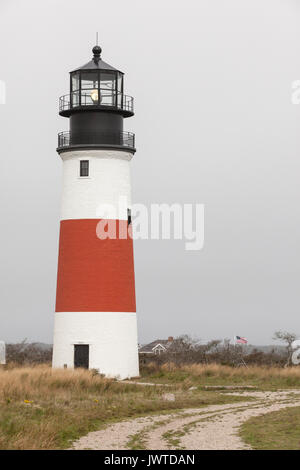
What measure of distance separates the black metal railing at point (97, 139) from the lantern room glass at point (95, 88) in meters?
1.23

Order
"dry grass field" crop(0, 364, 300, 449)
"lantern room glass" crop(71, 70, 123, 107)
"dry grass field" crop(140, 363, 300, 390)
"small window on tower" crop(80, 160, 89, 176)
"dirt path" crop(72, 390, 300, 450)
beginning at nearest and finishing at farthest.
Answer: "dirt path" crop(72, 390, 300, 450)
"dry grass field" crop(0, 364, 300, 449)
"dry grass field" crop(140, 363, 300, 390)
"small window on tower" crop(80, 160, 89, 176)
"lantern room glass" crop(71, 70, 123, 107)

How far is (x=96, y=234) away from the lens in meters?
34.7

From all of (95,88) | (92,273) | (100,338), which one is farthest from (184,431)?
(95,88)

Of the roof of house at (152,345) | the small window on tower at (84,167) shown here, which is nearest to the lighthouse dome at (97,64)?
the small window on tower at (84,167)

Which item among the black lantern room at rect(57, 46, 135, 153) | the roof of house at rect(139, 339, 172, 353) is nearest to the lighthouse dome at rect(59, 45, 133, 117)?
the black lantern room at rect(57, 46, 135, 153)

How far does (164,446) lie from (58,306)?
1831cm

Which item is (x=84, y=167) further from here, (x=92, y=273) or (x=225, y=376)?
(x=225, y=376)

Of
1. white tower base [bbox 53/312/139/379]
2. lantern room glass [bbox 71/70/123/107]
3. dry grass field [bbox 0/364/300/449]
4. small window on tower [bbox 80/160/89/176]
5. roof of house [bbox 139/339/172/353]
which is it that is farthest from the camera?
roof of house [bbox 139/339/172/353]

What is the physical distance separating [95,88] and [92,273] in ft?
25.1

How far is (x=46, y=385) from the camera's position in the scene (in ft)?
88.3

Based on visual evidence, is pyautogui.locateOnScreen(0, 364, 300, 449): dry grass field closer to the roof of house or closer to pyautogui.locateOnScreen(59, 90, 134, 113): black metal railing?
pyautogui.locateOnScreen(59, 90, 134, 113): black metal railing

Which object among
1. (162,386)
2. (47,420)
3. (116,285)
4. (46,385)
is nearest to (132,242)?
(116,285)

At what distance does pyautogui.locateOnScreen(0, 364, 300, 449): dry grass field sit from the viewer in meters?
18.0

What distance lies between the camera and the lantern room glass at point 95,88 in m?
35.7
